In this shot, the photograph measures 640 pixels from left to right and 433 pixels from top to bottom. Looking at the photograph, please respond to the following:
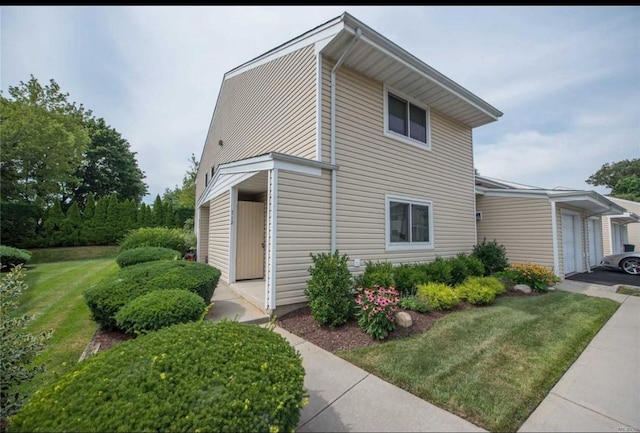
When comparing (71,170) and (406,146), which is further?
(71,170)

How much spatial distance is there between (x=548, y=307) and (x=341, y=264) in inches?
191

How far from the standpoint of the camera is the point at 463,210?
8914 mm

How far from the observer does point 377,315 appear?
12.8ft

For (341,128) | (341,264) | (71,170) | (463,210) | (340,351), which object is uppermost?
(71,170)

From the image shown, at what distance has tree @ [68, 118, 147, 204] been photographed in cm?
2616

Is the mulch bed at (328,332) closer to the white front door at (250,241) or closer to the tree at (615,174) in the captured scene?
the white front door at (250,241)

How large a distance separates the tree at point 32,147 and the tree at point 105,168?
8770 mm

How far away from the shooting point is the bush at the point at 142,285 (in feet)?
13.1

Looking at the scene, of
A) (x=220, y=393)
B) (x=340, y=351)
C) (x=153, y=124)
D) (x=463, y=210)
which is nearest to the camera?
(x=220, y=393)

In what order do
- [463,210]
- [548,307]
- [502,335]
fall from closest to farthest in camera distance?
Answer: [502,335] → [548,307] → [463,210]

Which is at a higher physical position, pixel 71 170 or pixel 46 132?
pixel 46 132

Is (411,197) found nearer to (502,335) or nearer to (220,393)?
(502,335)

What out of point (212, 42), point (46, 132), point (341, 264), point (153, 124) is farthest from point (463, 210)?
point (46, 132)

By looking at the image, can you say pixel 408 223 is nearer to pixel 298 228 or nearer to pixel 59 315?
pixel 298 228
